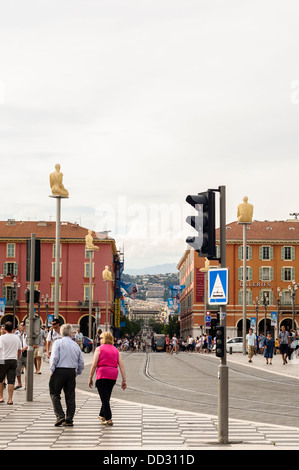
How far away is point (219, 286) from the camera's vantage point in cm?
1173

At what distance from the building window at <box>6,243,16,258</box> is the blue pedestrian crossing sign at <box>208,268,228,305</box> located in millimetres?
93443

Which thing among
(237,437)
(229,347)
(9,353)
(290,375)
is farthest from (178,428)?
(229,347)

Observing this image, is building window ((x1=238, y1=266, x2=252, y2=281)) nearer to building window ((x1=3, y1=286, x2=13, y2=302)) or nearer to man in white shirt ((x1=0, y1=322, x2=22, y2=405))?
building window ((x1=3, y1=286, x2=13, y2=302))

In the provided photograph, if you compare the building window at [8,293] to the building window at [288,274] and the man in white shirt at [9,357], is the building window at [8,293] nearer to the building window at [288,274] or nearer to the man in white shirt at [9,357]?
the building window at [288,274]

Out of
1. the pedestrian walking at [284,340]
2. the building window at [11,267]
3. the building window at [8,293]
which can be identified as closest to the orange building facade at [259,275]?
the building window at [11,267]

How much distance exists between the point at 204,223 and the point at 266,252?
9409 cm

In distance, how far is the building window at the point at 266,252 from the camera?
104 m

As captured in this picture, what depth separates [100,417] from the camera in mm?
14070

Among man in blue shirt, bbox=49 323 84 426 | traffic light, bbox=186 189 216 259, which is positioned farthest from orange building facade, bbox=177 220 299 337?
traffic light, bbox=186 189 216 259

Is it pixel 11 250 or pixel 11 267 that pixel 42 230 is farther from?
pixel 11 267

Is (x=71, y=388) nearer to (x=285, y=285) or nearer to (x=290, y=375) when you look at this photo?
(x=290, y=375)

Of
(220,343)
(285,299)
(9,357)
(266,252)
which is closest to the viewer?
(220,343)

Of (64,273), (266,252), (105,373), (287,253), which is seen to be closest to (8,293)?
(64,273)

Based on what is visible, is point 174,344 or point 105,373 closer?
point 105,373
